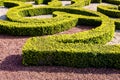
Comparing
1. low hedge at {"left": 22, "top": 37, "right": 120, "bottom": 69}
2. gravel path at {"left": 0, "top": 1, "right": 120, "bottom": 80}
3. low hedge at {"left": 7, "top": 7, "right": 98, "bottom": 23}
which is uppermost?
low hedge at {"left": 7, "top": 7, "right": 98, "bottom": 23}

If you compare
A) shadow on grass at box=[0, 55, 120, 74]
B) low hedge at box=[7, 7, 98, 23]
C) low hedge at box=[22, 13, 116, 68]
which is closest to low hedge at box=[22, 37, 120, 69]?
low hedge at box=[22, 13, 116, 68]

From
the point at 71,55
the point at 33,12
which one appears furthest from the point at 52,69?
the point at 33,12

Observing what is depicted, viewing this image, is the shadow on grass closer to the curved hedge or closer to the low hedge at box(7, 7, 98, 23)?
the curved hedge

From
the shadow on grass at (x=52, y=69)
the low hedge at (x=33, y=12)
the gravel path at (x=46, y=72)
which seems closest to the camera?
the gravel path at (x=46, y=72)

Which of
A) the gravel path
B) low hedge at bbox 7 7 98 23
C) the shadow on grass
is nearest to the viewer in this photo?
the gravel path

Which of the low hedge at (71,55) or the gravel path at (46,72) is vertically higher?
the low hedge at (71,55)

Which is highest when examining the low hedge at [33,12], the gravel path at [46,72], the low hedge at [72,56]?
the low hedge at [33,12]

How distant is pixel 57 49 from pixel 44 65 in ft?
3.08

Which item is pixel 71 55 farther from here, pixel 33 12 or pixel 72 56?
pixel 33 12

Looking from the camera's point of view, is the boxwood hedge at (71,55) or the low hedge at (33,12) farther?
the low hedge at (33,12)

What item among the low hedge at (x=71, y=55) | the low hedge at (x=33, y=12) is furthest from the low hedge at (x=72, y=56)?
the low hedge at (x=33, y=12)

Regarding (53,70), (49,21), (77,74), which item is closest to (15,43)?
(49,21)

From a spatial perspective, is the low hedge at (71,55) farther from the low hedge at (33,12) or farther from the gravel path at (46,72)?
the low hedge at (33,12)

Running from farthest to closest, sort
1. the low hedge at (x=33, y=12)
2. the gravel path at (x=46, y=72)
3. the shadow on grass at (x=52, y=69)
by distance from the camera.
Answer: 1. the low hedge at (x=33, y=12)
2. the shadow on grass at (x=52, y=69)
3. the gravel path at (x=46, y=72)
